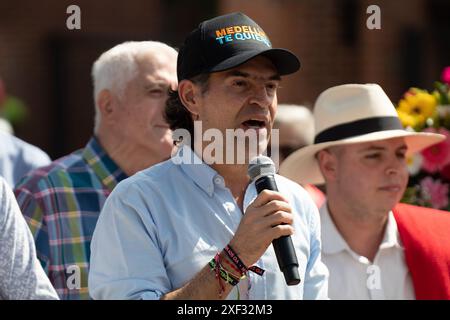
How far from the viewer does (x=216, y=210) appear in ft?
12.1

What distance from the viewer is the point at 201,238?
3.60 m

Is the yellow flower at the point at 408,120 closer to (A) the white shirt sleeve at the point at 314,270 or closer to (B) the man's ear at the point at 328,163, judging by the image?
(B) the man's ear at the point at 328,163

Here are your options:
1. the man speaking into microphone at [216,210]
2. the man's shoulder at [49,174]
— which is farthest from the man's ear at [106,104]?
the man speaking into microphone at [216,210]

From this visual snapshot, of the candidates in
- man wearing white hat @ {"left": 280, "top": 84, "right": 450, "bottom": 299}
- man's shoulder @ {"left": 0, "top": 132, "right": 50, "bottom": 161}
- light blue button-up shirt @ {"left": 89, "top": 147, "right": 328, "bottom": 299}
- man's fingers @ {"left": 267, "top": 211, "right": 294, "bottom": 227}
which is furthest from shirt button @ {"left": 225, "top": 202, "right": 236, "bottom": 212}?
man's shoulder @ {"left": 0, "top": 132, "right": 50, "bottom": 161}

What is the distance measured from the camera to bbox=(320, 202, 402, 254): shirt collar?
5082 mm

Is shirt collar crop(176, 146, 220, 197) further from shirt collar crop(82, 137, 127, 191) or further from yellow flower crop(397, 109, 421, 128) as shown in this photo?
yellow flower crop(397, 109, 421, 128)

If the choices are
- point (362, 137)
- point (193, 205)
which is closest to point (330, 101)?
point (362, 137)

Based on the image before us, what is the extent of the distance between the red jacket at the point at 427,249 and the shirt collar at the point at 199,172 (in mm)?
1407

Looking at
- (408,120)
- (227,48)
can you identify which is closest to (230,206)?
(227,48)

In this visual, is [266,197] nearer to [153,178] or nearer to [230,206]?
[230,206]

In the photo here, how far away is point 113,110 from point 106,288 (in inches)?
88.6

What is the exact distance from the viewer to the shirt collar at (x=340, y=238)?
16.7 ft

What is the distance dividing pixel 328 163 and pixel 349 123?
219mm

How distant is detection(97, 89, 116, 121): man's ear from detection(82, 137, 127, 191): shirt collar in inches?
6.0
